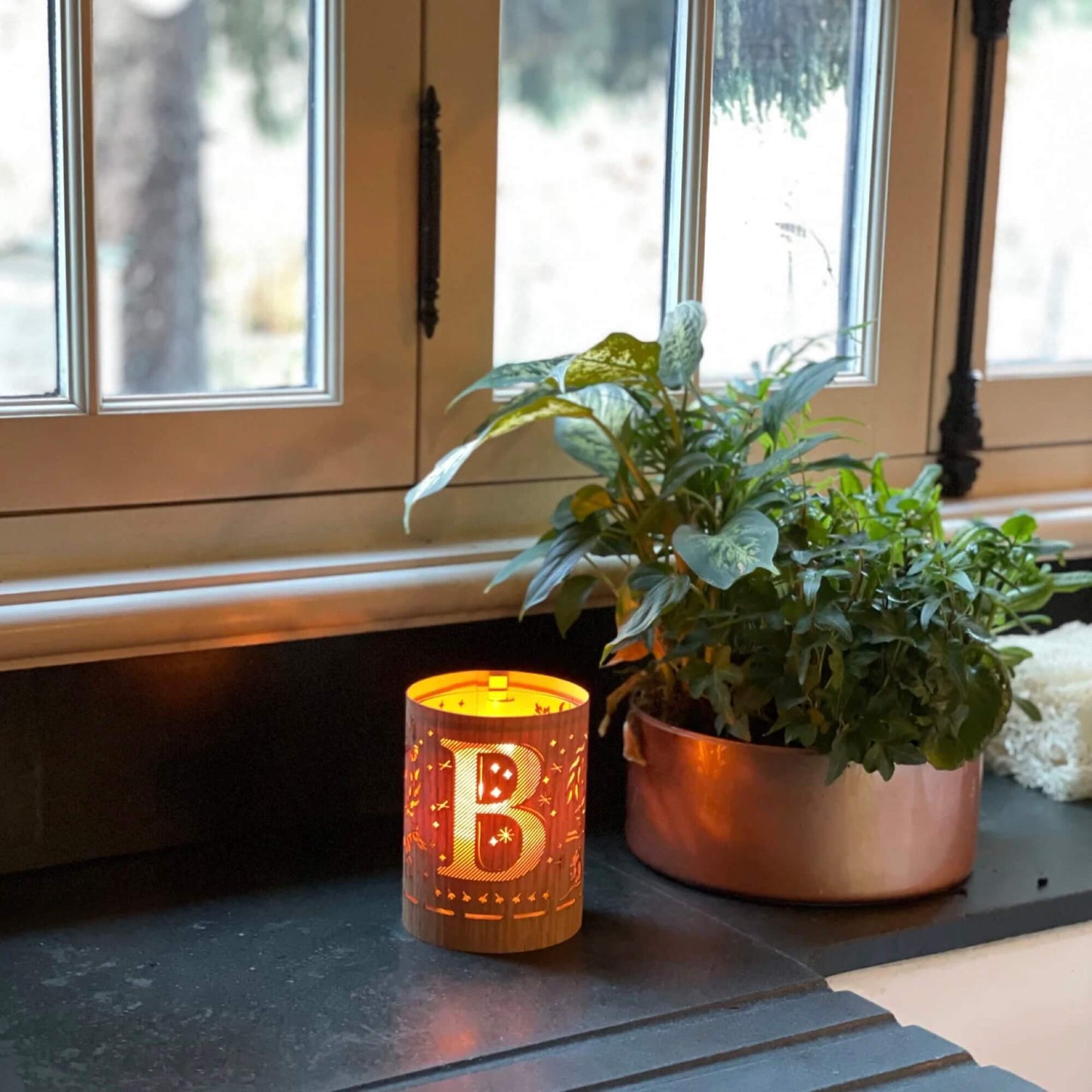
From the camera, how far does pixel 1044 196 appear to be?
1.66 m

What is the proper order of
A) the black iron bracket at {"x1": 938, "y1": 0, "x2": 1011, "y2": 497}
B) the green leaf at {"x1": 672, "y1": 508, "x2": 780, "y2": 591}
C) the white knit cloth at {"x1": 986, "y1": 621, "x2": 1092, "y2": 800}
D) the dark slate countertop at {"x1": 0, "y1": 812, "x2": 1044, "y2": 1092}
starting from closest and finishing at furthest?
1. the dark slate countertop at {"x1": 0, "y1": 812, "x2": 1044, "y2": 1092}
2. the green leaf at {"x1": 672, "y1": 508, "x2": 780, "y2": 591}
3. the white knit cloth at {"x1": 986, "y1": 621, "x2": 1092, "y2": 800}
4. the black iron bracket at {"x1": 938, "y1": 0, "x2": 1011, "y2": 497}

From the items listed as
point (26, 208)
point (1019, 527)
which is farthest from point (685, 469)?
point (26, 208)

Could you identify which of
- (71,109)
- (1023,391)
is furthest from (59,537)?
(1023,391)

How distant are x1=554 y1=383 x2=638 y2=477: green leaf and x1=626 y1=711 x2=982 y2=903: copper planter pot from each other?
201 mm

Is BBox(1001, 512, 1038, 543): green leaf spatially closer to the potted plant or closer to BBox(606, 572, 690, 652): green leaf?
the potted plant

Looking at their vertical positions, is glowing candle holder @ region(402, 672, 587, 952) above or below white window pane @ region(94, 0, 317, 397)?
below

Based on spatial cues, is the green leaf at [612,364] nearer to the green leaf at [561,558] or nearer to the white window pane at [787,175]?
the green leaf at [561,558]

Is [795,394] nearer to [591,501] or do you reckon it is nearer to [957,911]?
[591,501]

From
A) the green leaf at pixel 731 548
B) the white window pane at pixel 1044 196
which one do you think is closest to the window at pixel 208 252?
the green leaf at pixel 731 548

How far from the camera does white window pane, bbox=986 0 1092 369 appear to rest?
161cm

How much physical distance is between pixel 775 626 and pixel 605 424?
0.23 meters

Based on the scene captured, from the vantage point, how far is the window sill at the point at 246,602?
3.72 ft

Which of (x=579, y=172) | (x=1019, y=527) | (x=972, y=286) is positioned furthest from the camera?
(x=972, y=286)

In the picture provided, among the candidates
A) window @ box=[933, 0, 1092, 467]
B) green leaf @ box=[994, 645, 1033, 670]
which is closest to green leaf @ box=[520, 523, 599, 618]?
green leaf @ box=[994, 645, 1033, 670]
